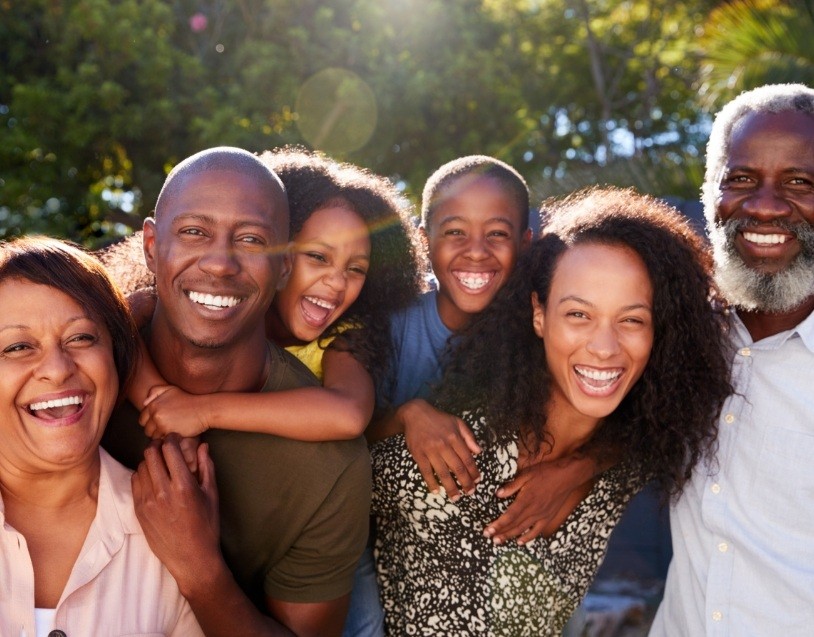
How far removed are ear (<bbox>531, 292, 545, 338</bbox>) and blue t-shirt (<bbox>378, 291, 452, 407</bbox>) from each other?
529 millimetres

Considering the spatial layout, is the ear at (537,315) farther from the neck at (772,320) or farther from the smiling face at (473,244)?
the neck at (772,320)

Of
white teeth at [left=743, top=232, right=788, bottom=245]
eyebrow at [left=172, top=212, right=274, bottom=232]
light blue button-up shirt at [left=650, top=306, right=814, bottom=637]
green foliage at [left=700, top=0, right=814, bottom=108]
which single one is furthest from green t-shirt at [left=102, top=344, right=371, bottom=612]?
green foliage at [left=700, top=0, right=814, bottom=108]

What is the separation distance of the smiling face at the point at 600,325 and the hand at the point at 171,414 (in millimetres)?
1268

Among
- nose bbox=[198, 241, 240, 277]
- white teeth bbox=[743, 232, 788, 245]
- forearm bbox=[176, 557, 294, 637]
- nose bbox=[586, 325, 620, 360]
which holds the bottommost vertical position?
forearm bbox=[176, 557, 294, 637]

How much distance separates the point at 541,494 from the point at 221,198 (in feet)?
4.97

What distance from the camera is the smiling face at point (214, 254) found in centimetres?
280

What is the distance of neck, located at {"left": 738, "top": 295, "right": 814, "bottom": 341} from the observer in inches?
123

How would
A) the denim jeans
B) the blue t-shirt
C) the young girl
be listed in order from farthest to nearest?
the blue t-shirt
the denim jeans
the young girl

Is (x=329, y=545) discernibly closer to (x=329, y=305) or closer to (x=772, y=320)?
(x=329, y=305)

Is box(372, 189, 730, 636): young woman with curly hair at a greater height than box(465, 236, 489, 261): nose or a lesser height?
lesser

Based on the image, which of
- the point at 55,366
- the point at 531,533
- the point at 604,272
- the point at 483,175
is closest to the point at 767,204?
the point at 604,272

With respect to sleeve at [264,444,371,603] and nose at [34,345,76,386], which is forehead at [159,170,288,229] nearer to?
nose at [34,345,76,386]

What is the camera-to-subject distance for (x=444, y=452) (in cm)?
295

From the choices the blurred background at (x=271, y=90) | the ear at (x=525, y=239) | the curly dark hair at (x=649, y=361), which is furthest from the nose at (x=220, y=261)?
the blurred background at (x=271, y=90)
